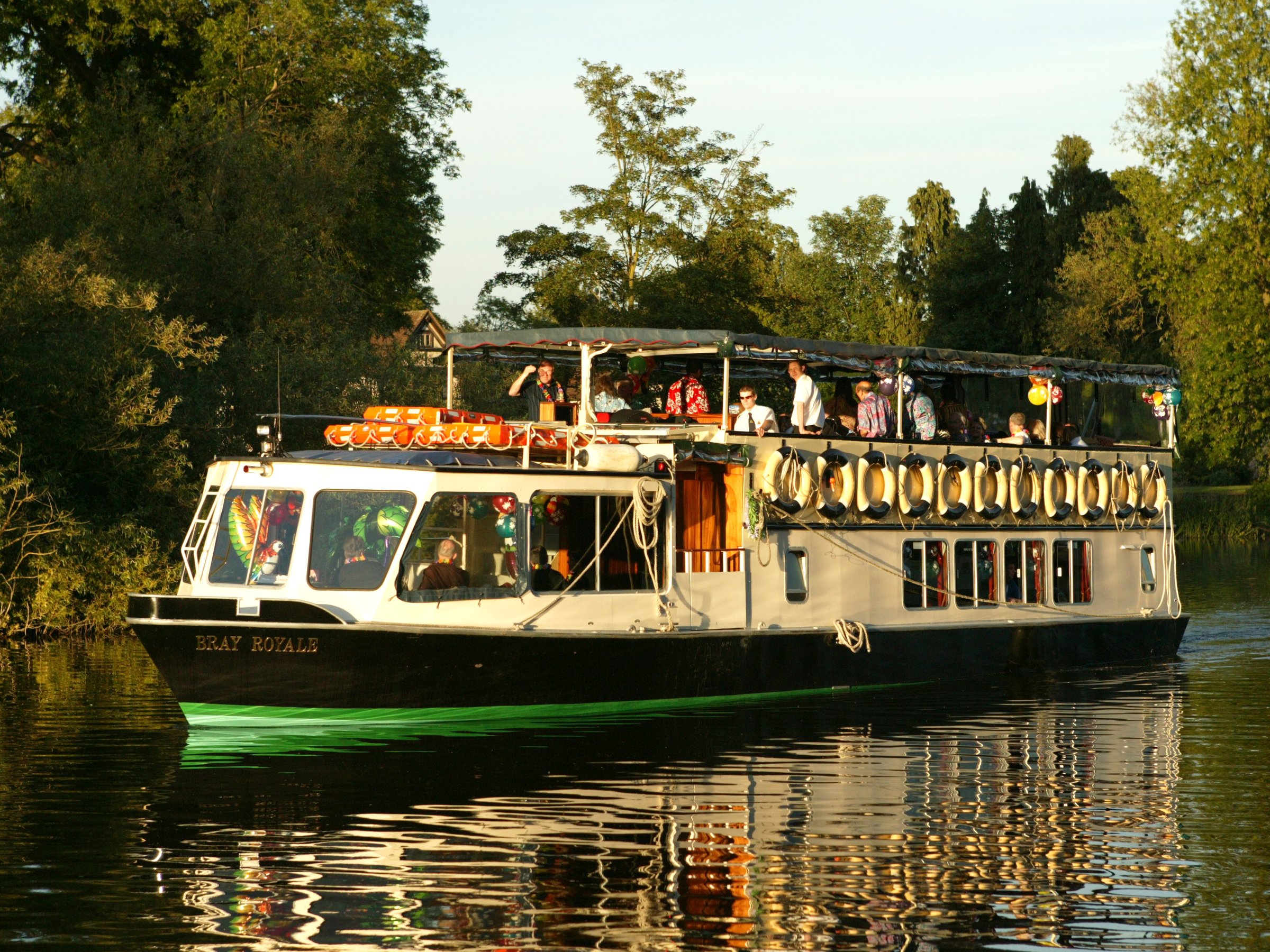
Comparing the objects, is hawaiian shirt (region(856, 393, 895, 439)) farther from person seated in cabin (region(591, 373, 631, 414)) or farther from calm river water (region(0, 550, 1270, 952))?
calm river water (region(0, 550, 1270, 952))

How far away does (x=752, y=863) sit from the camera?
10.8 meters

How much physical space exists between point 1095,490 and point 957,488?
3002 mm

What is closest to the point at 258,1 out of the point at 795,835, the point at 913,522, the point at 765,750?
the point at 913,522

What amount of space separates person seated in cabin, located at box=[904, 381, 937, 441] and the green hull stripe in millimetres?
5199

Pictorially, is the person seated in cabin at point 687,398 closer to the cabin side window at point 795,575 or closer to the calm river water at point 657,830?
the cabin side window at point 795,575

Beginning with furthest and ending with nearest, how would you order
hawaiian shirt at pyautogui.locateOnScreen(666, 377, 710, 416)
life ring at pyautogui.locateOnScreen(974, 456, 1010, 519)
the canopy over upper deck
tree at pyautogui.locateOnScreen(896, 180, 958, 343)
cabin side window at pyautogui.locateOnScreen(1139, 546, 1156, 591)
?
1. tree at pyautogui.locateOnScreen(896, 180, 958, 343)
2. cabin side window at pyautogui.locateOnScreen(1139, 546, 1156, 591)
3. life ring at pyautogui.locateOnScreen(974, 456, 1010, 519)
4. hawaiian shirt at pyautogui.locateOnScreen(666, 377, 710, 416)
5. the canopy over upper deck

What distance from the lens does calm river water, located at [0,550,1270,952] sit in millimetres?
9305

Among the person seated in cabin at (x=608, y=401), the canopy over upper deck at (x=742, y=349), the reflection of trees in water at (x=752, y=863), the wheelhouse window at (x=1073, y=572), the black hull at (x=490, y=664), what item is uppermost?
the canopy over upper deck at (x=742, y=349)

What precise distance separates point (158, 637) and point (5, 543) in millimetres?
10521

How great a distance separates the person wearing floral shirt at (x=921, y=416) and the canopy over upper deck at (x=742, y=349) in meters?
0.44

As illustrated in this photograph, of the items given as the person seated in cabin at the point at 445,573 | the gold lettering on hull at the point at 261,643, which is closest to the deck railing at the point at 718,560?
the person seated in cabin at the point at 445,573

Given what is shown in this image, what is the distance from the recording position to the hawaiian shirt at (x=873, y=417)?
19.4 m

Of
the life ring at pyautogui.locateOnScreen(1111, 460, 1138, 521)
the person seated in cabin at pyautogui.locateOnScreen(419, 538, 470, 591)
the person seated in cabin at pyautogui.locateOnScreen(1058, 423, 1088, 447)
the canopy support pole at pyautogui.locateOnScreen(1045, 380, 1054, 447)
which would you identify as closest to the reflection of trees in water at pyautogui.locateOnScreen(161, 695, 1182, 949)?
the person seated in cabin at pyautogui.locateOnScreen(419, 538, 470, 591)

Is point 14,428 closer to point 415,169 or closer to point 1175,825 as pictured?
point 1175,825
